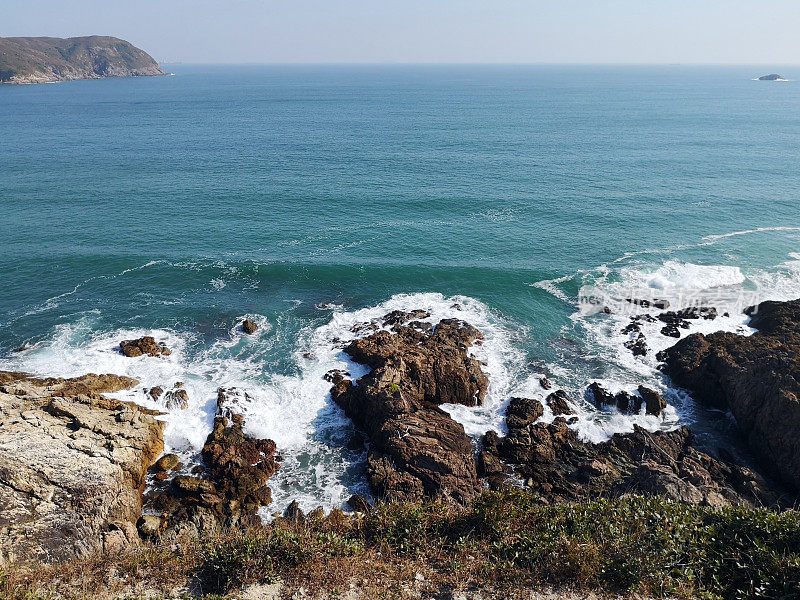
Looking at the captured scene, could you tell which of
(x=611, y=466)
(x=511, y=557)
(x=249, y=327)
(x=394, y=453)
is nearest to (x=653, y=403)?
(x=611, y=466)

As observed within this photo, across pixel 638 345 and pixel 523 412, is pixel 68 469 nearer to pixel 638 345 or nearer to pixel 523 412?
pixel 523 412

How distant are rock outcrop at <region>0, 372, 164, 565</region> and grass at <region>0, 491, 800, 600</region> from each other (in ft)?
15.1

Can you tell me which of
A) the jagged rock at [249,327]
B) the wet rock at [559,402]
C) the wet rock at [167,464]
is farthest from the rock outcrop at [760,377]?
the wet rock at [167,464]

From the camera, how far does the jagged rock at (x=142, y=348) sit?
40.4m

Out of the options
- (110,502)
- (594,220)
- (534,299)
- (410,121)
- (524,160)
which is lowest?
(110,502)

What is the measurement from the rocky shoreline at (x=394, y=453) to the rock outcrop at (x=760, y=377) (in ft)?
0.37

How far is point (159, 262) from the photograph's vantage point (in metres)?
55.2

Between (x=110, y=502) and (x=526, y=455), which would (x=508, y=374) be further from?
(x=110, y=502)

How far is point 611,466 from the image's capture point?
31.6 metres

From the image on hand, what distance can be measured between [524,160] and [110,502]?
8808cm

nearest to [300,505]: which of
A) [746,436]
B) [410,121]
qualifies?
[746,436]

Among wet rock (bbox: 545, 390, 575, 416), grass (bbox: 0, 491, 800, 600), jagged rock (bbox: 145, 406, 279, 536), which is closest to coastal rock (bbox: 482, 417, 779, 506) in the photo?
wet rock (bbox: 545, 390, 575, 416)

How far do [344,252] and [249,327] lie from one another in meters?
17.8

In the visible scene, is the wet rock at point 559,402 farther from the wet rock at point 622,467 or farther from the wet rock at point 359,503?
the wet rock at point 359,503
